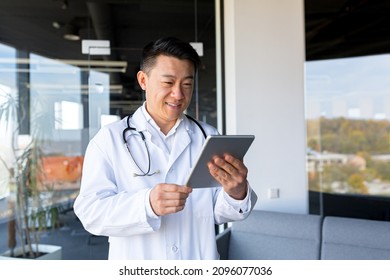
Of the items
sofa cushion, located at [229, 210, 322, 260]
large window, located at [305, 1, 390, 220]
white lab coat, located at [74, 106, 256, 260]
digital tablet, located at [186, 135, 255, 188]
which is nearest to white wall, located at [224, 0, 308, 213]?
sofa cushion, located at [229, 210, 322, 260]

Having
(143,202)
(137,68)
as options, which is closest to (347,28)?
(137,68)

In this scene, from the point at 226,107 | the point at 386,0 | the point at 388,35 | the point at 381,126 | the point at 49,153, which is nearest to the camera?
the point at 226,107

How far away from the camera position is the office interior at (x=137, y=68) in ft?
8.41

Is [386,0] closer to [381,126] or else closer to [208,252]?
[381,126]

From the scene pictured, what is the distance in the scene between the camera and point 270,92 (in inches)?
101

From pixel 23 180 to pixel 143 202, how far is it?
2.38m

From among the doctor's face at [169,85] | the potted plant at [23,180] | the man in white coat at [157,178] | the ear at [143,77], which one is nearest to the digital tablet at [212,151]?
the man in white coat at [157,178]

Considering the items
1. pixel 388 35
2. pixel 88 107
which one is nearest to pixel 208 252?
pixel 88 107

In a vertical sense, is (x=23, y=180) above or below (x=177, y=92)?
below

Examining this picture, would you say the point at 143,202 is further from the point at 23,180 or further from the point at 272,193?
the point at 23,180

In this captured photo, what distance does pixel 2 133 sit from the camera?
9.42ft

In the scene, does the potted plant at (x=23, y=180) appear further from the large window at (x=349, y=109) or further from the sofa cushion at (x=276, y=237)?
the large window at (x=349, y=109)

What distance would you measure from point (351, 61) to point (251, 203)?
13.9ft

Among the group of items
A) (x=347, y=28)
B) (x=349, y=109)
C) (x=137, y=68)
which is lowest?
(x=349, y=109)
